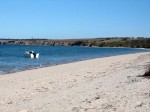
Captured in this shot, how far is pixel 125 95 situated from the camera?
12172 mm

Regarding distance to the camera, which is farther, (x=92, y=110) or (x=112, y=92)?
(x=112, y=92)

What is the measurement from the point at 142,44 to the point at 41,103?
179 m

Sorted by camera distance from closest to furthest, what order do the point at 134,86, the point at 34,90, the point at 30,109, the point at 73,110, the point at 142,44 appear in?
1. the point at 73,110
2. the point at 30,109
3. the point at 134,86
4. the point at 34,90
5. the point at 142,44

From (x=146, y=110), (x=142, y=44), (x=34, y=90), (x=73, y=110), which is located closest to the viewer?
(x=146, y=110)

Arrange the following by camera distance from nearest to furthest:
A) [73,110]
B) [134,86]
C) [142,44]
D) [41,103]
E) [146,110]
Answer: [146,110], [73,110], [41,103], [134,86], [142,44]

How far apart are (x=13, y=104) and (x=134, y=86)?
4.91 m

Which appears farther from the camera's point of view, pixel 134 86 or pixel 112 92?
pixel 134 86

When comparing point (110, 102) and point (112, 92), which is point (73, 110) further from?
point (112, 92)

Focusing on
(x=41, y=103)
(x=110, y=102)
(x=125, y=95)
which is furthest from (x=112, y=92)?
(x=41, y=103)

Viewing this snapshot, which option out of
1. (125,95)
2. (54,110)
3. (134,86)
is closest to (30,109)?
(54,110)

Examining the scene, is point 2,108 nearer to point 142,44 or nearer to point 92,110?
point 92,110

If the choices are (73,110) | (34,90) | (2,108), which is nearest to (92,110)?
(73,110)

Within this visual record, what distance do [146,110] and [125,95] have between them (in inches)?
95.4

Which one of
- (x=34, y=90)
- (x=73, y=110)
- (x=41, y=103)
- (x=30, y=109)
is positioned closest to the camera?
(x=73, y=110)
